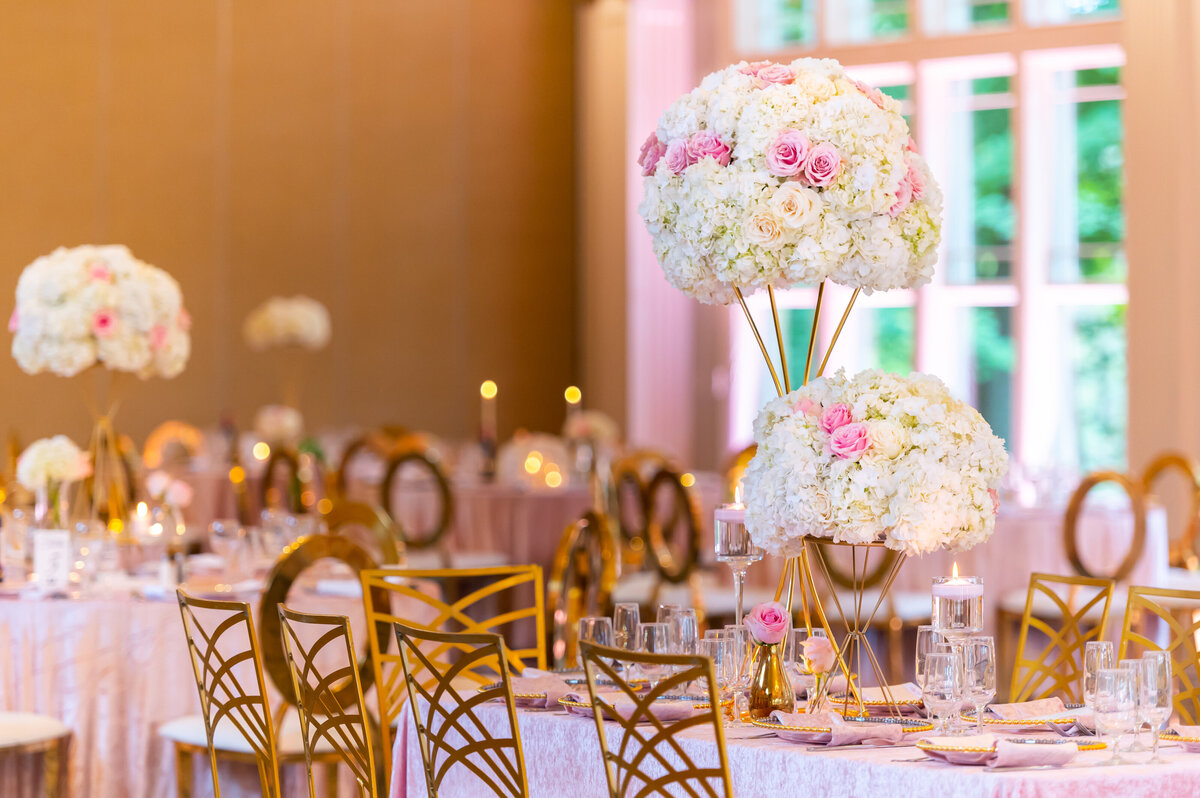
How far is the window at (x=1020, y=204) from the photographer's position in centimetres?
1013

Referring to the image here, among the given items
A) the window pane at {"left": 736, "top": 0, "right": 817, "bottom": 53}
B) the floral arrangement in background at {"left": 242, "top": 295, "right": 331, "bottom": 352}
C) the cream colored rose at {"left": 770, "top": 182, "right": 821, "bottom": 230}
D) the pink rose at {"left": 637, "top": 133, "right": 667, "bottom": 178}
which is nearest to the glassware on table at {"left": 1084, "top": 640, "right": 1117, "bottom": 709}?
the cream colored rose at {"left": 770, "top": 182, "right": 821, "bottom": 230}

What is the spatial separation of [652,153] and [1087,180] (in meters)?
7.75

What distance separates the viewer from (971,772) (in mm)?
2387

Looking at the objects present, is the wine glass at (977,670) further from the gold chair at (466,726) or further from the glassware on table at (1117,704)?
the gold chair at (466,726)

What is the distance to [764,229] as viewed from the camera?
2.86m

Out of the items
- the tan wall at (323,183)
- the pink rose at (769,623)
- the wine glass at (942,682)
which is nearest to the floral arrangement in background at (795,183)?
the pink rose at (769,623)

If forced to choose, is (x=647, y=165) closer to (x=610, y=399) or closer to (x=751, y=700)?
(x=751, y=700)

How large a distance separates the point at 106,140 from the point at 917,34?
5171mm

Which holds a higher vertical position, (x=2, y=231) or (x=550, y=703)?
(x=2, y=231)

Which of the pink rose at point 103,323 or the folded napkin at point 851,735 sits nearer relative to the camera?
the folded napkin at point 851,735

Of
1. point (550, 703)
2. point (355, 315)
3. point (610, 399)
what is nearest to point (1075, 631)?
point (550, 703)

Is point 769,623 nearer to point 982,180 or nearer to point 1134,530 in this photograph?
point 1134,530

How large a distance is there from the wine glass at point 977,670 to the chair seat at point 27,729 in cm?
249

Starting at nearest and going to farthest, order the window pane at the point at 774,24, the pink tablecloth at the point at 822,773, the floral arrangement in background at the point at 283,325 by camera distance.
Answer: the pink tablecloth at the point at 822,773
the floral arrangement in background at the point at 283,325
the window pane at the point at 774,24
